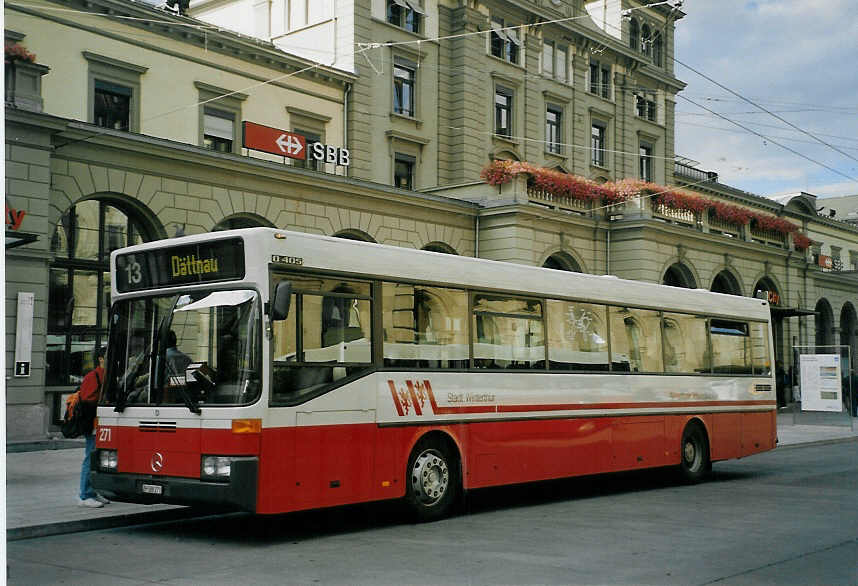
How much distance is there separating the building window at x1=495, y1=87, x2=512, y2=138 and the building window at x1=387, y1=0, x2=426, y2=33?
439 centimetres

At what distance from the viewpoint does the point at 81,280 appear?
2242cm

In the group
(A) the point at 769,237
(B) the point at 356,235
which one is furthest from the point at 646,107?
(B) the point at 356,235

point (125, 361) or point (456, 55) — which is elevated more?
point (456, 55)

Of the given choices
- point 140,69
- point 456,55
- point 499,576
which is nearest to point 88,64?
point 140,69

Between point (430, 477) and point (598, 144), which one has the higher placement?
point (598, 144)

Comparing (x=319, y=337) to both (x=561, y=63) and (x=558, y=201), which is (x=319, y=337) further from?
(x=561, y=63)

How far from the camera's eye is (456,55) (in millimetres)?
36594

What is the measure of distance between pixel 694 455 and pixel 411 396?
7.15 metres

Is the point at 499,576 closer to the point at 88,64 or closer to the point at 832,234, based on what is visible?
the point at 88,64

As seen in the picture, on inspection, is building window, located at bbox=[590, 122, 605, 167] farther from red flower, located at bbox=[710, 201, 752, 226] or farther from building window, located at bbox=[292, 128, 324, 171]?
building window, located at bbox=[292, 128, 324, 171]

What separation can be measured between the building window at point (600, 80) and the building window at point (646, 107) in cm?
276

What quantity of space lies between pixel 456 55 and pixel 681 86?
16767 millimetres

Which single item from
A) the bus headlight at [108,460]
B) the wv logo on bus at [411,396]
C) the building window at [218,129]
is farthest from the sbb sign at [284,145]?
the bus headlight at [108,460]

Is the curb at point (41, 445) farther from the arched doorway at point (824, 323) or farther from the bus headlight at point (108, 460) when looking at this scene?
the arched doorway at point (824, 323)
